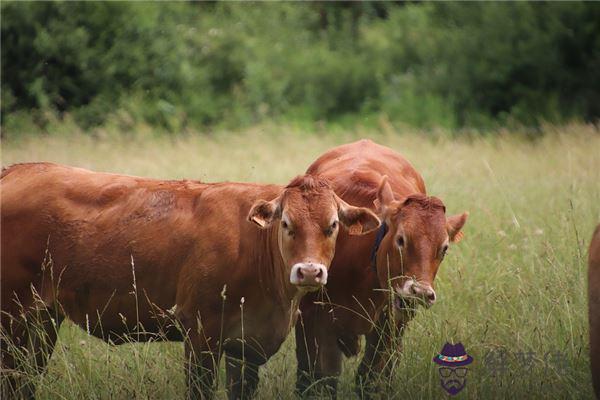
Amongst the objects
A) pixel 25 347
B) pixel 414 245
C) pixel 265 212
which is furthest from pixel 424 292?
pixel 25 347

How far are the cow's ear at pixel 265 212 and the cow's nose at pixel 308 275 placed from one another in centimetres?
38

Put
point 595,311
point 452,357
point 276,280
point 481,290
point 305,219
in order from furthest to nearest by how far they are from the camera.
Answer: point 481,290
point 276,280
point 305,219
point 452,357
point 595,311

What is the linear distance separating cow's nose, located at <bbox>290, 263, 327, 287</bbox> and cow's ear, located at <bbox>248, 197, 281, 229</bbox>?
0.38 metres

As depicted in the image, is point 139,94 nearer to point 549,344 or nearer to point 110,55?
point 110,55

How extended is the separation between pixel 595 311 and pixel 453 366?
1070 mm

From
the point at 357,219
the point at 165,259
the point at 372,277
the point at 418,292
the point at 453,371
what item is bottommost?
the point at 453,371

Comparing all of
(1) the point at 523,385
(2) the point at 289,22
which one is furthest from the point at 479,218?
(2) the point at 289,22

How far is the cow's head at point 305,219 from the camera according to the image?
5.25 metres

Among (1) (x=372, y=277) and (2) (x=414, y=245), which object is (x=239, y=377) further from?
(2) (x=414, y=245)

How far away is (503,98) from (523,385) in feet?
45.9

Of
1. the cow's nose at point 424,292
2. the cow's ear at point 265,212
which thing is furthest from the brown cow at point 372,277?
the cow's ear at point 265,212

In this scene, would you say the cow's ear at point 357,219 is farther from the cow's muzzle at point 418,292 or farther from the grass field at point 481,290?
the grass field at point 481,290

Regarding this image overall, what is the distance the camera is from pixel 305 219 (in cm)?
532

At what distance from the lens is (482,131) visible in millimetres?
17312
